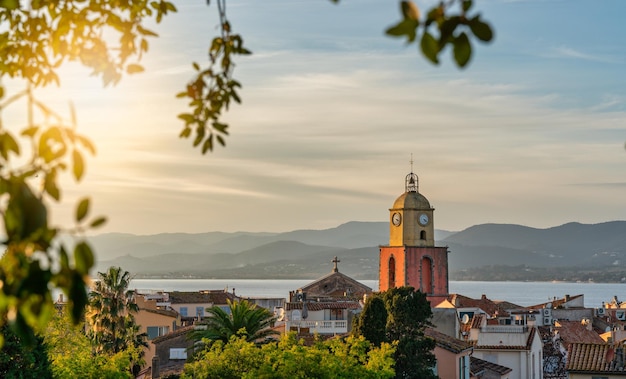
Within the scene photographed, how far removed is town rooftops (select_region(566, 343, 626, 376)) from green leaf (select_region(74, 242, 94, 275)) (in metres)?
42.7

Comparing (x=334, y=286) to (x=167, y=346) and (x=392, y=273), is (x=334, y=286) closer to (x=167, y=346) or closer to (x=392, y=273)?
(x=392, y=273)

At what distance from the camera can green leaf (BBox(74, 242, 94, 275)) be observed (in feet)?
14.8

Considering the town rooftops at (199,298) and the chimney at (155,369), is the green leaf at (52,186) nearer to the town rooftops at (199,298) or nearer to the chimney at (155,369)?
the chimney at (155,369)

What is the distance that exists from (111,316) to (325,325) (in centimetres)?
1047

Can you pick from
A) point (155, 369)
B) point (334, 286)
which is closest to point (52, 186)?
point (155, 369)

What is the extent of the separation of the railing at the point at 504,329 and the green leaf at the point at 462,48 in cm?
4728

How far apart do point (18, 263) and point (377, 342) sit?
3574 cm

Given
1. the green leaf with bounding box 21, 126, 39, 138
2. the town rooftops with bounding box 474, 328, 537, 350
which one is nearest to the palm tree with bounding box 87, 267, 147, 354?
the town rooftops with bounding box 474, 328, 537, 350

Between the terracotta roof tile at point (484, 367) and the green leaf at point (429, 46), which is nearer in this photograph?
the green leaf at point (429, 46)

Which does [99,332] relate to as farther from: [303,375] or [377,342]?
[303,375]

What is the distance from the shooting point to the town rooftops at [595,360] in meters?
45.6

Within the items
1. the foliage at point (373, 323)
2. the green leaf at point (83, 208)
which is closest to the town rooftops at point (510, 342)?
the foliage at point (373, 323)

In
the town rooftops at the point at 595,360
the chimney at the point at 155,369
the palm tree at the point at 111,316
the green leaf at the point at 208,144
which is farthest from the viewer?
the chimney at the point at 155,369

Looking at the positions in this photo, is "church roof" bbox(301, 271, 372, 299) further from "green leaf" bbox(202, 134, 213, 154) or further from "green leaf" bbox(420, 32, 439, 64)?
"green leaf" bbox(420, 32, 439, 64)
